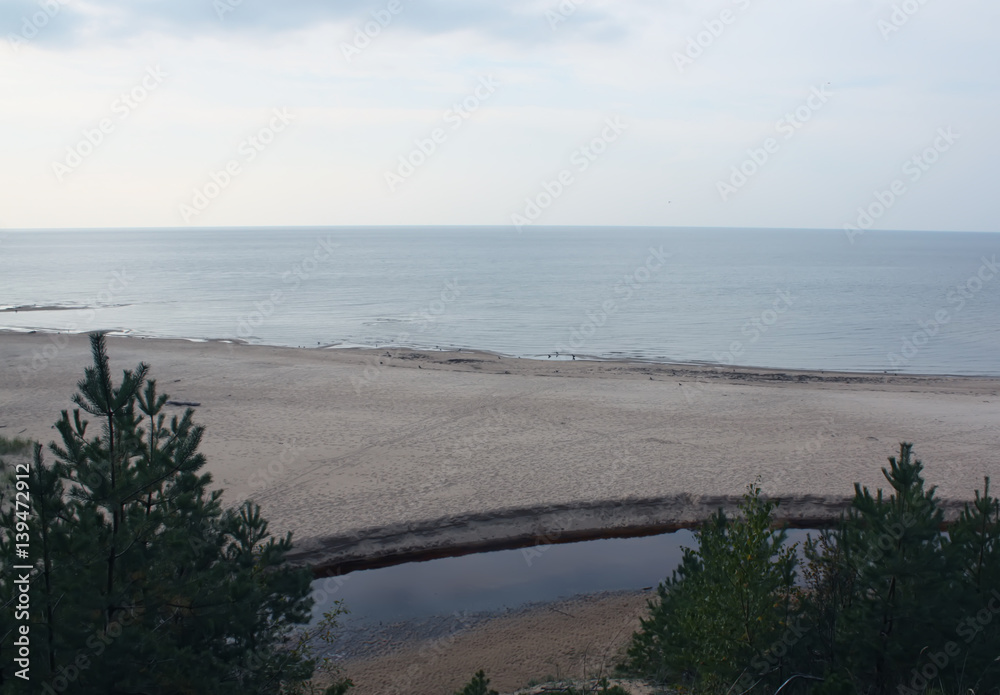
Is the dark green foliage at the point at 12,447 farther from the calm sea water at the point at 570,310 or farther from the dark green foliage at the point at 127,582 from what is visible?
the calm sea water at the point at 570,310

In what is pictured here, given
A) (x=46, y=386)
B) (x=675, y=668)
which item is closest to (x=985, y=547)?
(x=675, y=668)

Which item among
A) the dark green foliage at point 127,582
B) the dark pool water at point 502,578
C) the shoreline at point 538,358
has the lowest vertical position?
the dark pool water at point 502,578

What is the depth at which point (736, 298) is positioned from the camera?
68.2 metres

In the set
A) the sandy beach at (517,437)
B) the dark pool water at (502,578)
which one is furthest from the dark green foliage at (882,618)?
the sandy beach at (517,437)

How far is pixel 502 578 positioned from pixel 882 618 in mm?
7696

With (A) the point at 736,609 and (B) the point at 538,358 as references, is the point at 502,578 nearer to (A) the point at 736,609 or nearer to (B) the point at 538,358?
(A) the point at 736,609

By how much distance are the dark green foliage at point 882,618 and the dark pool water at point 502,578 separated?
18.6 feet

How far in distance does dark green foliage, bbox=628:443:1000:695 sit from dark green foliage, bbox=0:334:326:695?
4.04 m

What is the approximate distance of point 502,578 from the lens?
1366 centimetres

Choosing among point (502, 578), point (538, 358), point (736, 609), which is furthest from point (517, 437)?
point (538, 358)

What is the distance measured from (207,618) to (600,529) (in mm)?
10030

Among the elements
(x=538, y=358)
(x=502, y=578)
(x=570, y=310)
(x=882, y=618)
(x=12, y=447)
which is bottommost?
(x=502, y=578)

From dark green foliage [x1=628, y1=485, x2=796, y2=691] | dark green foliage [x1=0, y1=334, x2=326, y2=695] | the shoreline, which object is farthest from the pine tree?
the shoreline

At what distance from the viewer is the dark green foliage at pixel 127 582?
545cm
